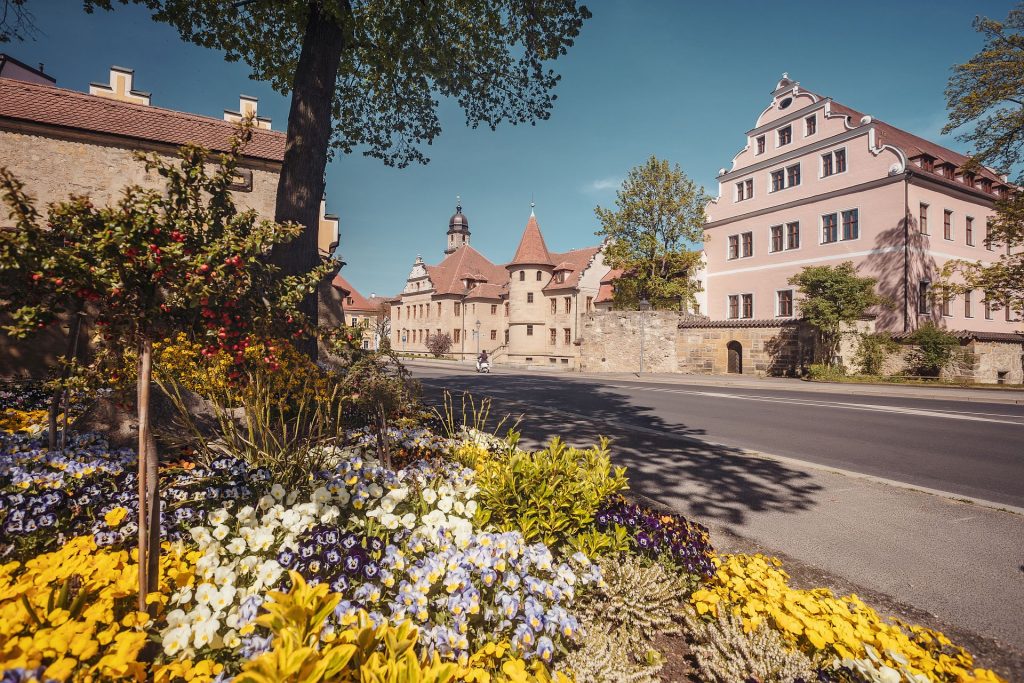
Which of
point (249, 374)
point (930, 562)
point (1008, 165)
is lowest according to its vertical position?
point (930, 562)

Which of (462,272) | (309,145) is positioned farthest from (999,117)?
(462,272)

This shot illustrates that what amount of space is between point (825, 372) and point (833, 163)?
13.5 m

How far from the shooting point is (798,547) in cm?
386

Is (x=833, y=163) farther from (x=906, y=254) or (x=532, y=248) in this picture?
(x=532, y=248)

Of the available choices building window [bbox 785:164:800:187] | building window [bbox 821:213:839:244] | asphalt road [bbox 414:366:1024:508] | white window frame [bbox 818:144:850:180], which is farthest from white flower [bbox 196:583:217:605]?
building window [bbox 785:164:800:187]

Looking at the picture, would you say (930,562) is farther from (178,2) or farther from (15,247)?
(178,2)

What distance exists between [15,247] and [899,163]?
33.0 m

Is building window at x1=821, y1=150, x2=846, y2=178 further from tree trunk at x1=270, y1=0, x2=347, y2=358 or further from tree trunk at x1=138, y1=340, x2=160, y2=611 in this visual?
tree trunk at x1=138, y1=340, x2=160, y2=611

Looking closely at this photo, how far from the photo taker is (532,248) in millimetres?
48562

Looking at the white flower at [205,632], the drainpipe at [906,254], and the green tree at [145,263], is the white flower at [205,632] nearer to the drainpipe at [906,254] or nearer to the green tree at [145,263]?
the green tree at [145,263]

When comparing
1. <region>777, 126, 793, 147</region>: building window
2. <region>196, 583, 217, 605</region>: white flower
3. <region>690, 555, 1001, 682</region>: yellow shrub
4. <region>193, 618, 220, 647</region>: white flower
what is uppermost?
<region>777, 126, 793, 147</region>: building window

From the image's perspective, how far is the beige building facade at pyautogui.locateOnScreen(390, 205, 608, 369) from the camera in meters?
46.6

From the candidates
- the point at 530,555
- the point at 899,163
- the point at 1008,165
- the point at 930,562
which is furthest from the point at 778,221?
the point at 530,555

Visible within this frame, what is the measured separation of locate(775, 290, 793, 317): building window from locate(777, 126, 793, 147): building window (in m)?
9.45
